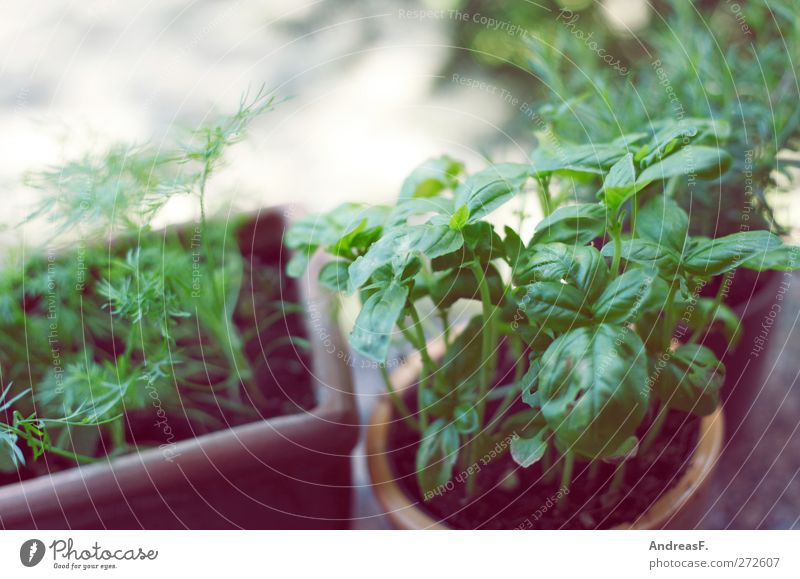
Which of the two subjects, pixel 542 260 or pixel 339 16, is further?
pixel 339 16

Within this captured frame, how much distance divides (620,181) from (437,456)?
16cm

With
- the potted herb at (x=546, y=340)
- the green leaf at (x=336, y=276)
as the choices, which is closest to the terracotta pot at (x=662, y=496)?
the potted herb at (x=546, y=340)

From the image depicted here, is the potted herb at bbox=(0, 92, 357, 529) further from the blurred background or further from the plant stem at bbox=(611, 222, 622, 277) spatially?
the plant stem at bbox=(611, 222, 622, 277)

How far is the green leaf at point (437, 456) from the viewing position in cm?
35

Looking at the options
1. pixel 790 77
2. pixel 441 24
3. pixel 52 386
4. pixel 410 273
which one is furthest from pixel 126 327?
pixel 790 77

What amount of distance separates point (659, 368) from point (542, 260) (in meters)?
0.09

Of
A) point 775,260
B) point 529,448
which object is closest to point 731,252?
point 775,260

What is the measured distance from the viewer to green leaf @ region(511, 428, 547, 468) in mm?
318

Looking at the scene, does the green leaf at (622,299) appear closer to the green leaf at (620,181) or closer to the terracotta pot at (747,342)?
the green leaf at (620,181)

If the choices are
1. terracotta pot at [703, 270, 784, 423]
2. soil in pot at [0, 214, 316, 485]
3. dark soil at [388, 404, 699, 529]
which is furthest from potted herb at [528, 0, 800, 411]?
soil in pot at [0, 214, 316, 485]

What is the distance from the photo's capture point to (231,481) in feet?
1.23

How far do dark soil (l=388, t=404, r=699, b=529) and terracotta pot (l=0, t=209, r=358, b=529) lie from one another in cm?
5

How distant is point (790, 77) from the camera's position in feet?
1.53
